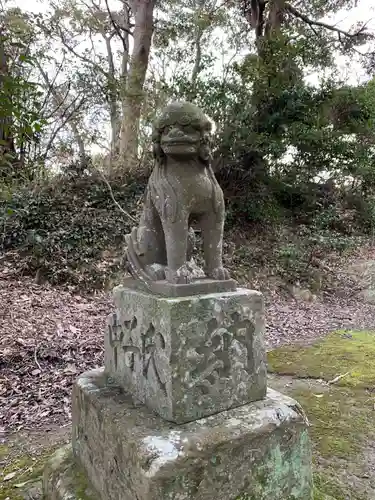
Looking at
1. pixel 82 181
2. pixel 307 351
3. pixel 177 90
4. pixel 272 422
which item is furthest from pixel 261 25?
pixel 272 422

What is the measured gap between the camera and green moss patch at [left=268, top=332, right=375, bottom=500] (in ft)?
6.34

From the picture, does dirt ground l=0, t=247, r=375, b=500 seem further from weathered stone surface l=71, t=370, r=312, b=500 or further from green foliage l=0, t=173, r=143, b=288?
weathered stone surface l=71, t=370, r=312, b=500

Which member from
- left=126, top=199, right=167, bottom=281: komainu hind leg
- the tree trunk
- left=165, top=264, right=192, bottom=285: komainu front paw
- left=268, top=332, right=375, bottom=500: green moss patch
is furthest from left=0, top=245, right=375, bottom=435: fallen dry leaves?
the tree trunk

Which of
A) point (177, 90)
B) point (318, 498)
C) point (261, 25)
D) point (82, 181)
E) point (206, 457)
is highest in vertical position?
point (261, 25)

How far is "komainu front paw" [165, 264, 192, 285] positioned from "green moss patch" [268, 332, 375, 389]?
214cm

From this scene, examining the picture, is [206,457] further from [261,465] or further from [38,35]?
[38,35]

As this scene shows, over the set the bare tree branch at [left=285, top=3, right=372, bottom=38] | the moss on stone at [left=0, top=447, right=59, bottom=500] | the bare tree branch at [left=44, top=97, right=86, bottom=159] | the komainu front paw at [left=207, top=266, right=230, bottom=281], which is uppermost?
the bare tree branch at [left=285, top=3, right=372, bottom=38]

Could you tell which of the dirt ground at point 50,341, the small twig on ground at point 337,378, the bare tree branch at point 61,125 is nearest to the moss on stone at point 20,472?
the dirt ground at point 50,341

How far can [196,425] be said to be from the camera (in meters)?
1.44

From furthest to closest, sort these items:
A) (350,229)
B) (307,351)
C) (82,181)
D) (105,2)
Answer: (105,2) → (350,229) → (82,181) → (307,351)

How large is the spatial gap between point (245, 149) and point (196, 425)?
664 centimetres

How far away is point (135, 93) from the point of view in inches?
303

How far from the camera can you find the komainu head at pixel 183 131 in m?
1.54

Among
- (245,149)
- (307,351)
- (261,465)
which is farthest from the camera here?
(245,149)
